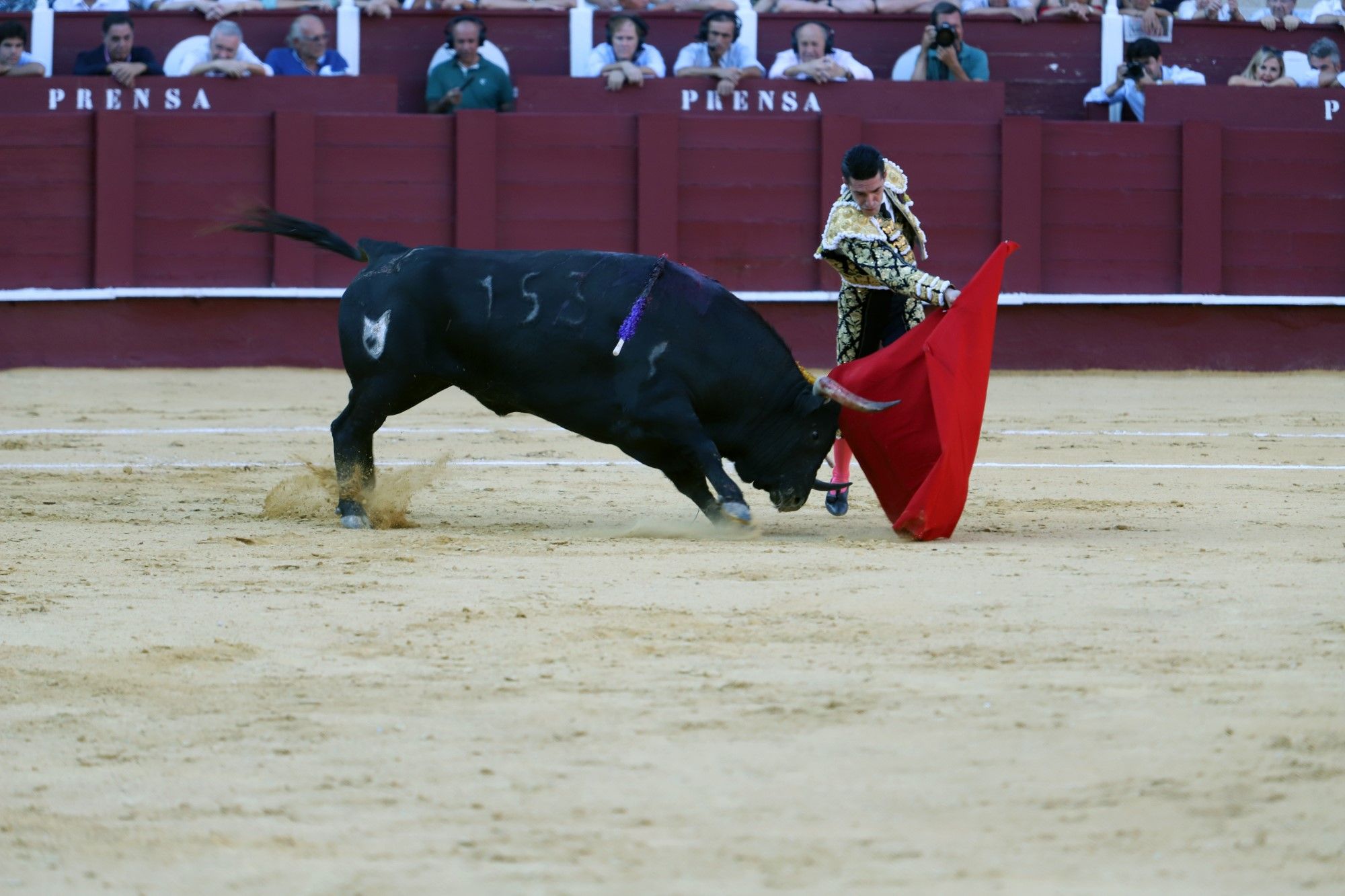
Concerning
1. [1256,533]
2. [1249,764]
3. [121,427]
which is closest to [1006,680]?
[1249,764]

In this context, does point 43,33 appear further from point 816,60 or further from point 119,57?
point 816,60

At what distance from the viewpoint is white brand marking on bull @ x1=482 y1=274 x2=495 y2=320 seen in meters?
4.39

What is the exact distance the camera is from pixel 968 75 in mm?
8930

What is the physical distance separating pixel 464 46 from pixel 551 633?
6.15 m

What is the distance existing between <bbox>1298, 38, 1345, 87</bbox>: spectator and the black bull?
577cm

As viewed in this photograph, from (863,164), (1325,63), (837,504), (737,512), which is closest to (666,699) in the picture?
(737,512)

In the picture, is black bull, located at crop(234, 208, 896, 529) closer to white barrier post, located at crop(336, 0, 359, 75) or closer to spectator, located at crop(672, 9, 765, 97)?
spectator, located at crop(672, 9, 765, 97)

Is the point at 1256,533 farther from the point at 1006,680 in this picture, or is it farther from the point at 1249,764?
the point at 1249,764

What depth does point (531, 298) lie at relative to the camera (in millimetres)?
4395

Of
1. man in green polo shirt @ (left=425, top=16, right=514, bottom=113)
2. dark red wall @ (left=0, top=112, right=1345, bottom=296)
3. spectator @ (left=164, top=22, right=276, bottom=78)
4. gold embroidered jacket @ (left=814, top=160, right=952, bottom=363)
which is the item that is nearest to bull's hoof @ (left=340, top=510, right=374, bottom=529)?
gold embroidered jacket @ (left=814, top=160, right=952, bottom=363)

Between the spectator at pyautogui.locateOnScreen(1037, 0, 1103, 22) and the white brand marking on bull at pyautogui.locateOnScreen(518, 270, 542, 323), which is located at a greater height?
the spectator at pyautogui.locateOnScreen(1037, 0, 1103, 22)

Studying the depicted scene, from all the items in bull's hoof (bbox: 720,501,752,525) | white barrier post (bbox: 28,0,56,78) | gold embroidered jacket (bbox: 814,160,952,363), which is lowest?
bull's hoof (bbox: 720,501,752,525)

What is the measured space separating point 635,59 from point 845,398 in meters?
4.98

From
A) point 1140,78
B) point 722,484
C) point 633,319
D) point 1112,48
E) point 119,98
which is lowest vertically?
point 722,484
